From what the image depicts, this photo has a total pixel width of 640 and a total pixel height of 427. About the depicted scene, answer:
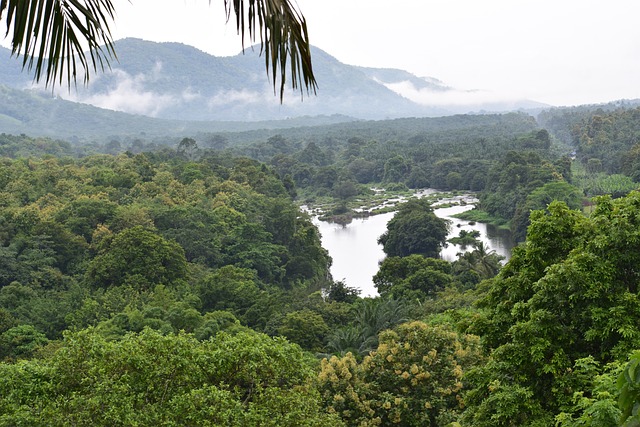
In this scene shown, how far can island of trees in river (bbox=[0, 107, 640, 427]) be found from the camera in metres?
7.29

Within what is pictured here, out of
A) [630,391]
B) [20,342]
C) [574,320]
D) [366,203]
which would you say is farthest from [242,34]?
[366,203]

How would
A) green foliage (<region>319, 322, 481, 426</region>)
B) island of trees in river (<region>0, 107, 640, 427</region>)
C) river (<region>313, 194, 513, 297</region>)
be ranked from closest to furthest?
island of trees in river (<region>0, 107, 640, 427</region>) < green foliage (<region>319, 322, 481, 426</region>) < river (<region>313, 194, 513, 297</region>)

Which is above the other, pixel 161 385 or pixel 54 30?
pixel 54 30

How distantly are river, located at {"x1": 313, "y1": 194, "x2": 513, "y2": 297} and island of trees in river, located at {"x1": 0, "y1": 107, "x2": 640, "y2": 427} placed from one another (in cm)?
151

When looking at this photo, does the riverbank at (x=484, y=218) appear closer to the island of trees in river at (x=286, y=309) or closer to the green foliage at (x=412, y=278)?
the island of trees in river at (x=286, y=309)

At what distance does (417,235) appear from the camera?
39906 millimetres

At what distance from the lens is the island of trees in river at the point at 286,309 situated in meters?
7.29

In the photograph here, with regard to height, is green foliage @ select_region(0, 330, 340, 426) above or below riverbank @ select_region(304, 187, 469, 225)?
above

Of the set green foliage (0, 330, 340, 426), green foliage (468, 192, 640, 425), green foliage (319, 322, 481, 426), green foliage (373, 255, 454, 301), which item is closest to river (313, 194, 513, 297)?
green foliage (373, 255, 454, 301)

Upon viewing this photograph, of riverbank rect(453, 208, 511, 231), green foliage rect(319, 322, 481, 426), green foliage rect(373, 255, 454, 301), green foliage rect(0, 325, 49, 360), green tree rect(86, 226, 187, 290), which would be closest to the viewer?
green foliage rect(319, 322, 481, 426)

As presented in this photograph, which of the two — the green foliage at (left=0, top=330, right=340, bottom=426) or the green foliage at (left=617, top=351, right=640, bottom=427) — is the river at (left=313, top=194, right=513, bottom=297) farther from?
the green foliage at (left=617, top=351, right=640, bottom=427)

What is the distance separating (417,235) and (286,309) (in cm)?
1792

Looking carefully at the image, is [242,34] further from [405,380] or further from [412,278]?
[412,278]

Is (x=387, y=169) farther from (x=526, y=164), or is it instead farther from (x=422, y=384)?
(x=422, y=384)
